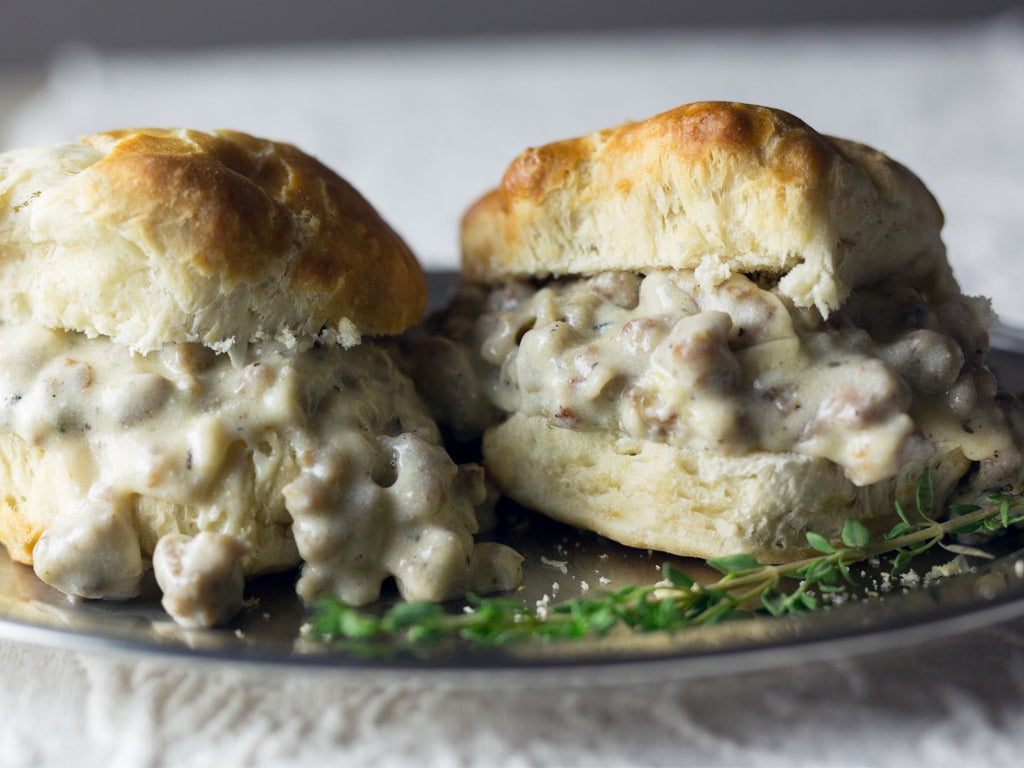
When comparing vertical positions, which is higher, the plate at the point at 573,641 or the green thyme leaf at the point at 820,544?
the green thyme leaf at the point at 820,544


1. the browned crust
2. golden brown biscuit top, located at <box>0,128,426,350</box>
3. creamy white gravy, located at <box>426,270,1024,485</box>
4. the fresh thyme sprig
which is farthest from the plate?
the browned crust

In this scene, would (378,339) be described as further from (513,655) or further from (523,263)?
(513,655)

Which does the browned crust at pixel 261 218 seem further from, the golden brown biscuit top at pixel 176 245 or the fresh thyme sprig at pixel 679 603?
the fresh thyme sprig at pixel 679 603

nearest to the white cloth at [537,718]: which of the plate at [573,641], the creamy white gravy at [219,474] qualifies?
the plate at [573,641]

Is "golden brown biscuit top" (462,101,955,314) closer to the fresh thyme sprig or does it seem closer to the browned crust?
the browned crust

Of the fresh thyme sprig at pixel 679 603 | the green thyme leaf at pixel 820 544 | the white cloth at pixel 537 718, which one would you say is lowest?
the white cloth at pixel 537 718

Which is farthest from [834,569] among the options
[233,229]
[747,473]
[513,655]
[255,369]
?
[233,229]
